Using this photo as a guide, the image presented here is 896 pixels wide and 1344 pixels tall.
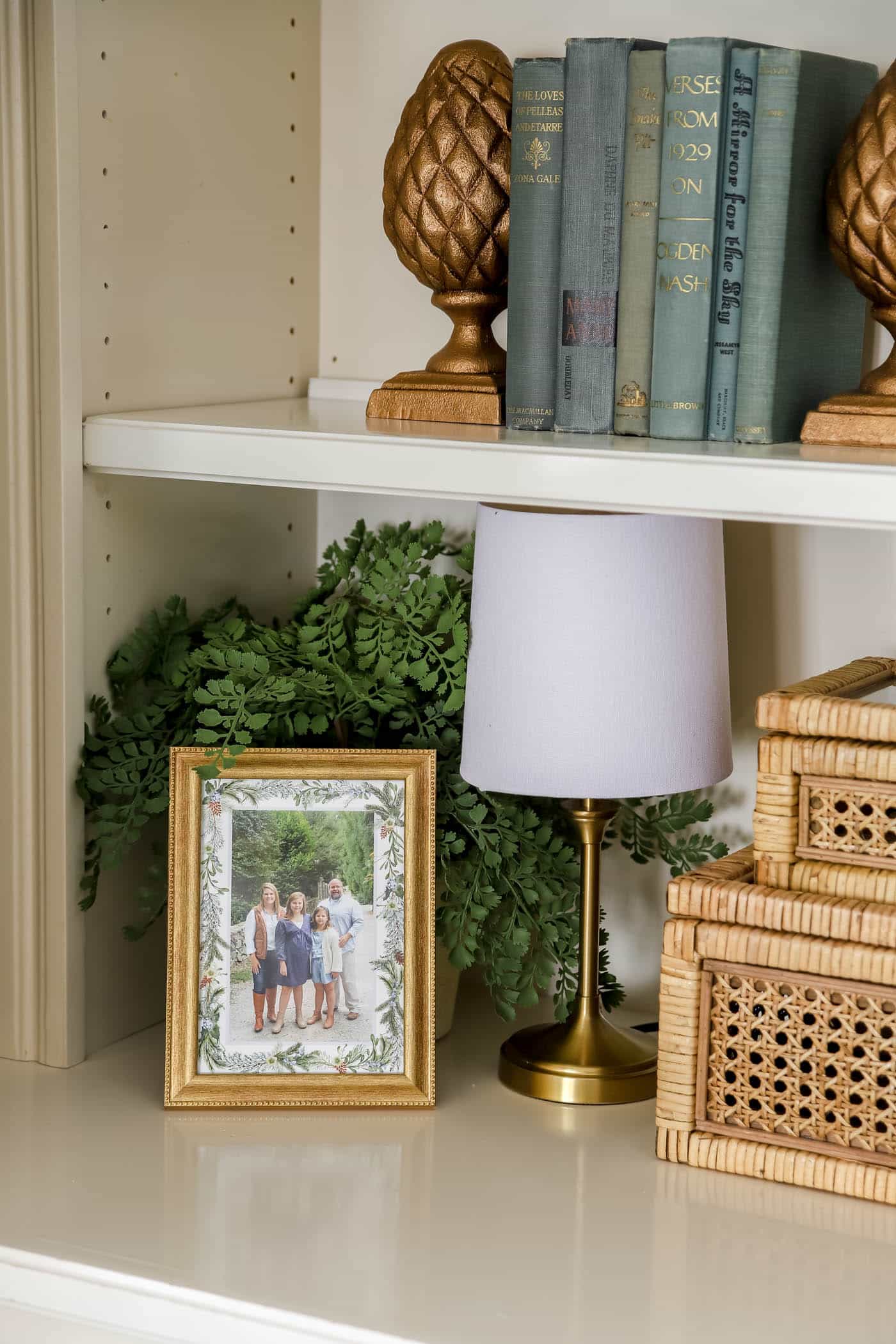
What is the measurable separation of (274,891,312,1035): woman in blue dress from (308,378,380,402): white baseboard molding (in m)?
0.50

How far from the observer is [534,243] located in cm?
107

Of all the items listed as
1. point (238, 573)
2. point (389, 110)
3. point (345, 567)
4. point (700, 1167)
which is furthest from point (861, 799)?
point (389, 110)

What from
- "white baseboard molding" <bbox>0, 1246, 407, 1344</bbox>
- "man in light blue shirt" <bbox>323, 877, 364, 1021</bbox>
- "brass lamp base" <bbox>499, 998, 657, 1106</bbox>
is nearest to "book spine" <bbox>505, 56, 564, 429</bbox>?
"man in light blue shirt" <bbox>323, 877, 364, 1021</bbox>

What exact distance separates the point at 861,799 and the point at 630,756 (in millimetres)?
176

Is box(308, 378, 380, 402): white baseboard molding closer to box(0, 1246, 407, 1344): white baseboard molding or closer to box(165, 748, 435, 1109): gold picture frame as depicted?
box(165, 748, 435, 1109): gold picture frame

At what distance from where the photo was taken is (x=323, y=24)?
1.41 m

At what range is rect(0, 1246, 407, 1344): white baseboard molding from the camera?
Result: 87 cm

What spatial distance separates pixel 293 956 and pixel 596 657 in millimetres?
313

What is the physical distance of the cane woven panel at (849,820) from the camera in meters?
0.99

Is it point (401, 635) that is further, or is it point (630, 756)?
point (401, 635)

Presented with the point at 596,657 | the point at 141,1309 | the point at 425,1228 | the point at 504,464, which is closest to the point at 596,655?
the point at 596,657

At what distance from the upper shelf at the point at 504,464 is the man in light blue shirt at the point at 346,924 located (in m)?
0.30

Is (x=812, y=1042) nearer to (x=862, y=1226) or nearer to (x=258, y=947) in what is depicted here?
(x=862, y=1226)

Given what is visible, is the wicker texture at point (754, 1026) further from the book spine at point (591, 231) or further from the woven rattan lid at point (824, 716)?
the book spine at point (591, 231)
